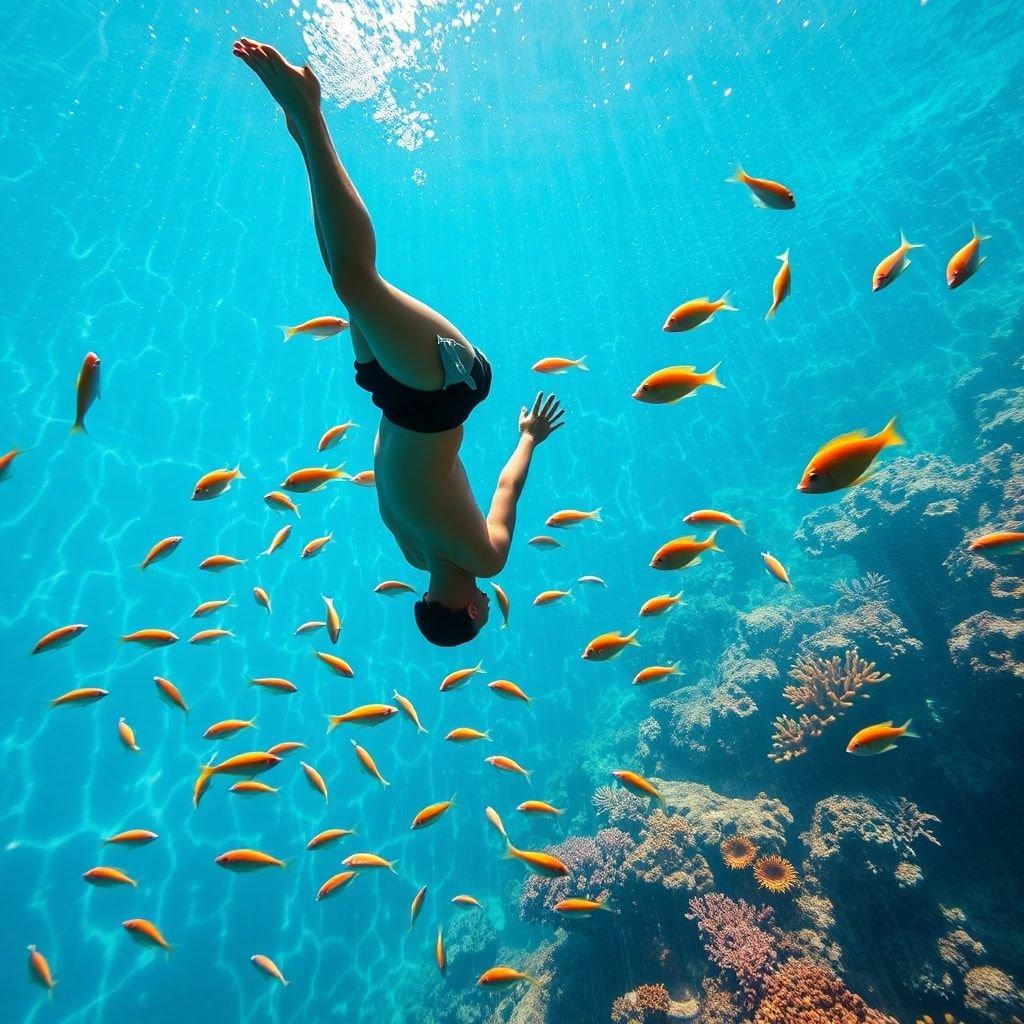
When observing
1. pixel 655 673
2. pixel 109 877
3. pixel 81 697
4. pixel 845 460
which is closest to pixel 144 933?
pixel 109 877

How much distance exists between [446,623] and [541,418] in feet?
4.26

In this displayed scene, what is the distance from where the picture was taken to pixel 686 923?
627cm

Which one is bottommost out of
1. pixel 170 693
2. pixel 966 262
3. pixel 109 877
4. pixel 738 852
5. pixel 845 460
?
pixel 738 852

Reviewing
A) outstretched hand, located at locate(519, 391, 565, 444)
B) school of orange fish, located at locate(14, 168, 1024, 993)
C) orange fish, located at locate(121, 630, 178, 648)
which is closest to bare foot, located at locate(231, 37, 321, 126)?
outstretched hand, located at locate(519, 391, 565, 444)

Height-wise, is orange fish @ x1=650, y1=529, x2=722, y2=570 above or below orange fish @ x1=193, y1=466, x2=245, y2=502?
below

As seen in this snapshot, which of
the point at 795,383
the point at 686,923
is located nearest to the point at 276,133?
the point at 686,923

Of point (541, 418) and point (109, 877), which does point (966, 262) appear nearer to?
point (541, 418)

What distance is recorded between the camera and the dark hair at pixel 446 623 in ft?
6.41

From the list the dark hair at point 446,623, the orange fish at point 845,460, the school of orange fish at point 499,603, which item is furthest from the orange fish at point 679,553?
the dark hair at point 446,623

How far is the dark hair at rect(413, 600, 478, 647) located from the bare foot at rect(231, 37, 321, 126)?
1700 millimetres

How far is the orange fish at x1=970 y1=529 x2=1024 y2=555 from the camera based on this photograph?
14.4 ft

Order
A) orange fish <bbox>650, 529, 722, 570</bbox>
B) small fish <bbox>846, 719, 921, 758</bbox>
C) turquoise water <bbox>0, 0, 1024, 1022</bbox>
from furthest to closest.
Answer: turquoise water <bbox>0, 0, 1024, 1022</bbox>
small fish <bbox>846, 719, 921, 758</bbox>
orange fish <bbox>650, 529, 722, 570</bbox>

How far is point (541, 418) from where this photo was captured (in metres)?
2.68

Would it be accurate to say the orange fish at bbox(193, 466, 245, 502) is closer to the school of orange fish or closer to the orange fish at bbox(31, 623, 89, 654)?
the school of orange fish
